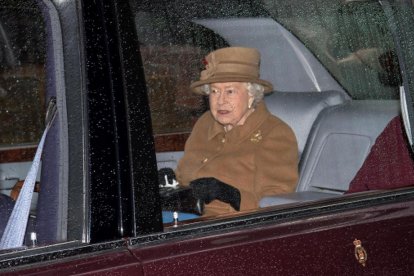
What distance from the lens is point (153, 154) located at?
2.25 meters

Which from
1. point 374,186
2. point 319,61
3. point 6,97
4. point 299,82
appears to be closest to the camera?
point 6,97

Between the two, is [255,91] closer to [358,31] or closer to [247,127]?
[247,127]

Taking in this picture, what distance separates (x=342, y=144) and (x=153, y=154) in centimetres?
99

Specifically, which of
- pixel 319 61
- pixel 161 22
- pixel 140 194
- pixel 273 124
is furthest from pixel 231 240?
pixel 319 61

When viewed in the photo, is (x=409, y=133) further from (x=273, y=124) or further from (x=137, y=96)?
(x=137, y=96)

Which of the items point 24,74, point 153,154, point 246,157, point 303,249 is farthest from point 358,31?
point 24,74

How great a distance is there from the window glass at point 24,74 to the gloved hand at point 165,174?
31cm

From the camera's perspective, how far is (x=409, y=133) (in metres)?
2.92

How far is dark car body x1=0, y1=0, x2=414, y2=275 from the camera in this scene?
215 cm

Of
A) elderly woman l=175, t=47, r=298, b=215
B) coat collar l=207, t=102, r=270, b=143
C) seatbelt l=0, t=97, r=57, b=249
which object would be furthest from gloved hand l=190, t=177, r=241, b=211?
seatbelt l=0, t=97, r=57, b=249

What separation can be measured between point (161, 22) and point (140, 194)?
480mm

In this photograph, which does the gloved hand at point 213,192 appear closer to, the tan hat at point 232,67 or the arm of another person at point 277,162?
the arm of another person at point 277,162

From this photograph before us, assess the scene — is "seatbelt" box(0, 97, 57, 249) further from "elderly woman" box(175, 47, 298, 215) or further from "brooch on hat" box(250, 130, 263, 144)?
"brooch on hat" box(250, 130, 263, 144)

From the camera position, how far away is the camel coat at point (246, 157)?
2.72 meters
